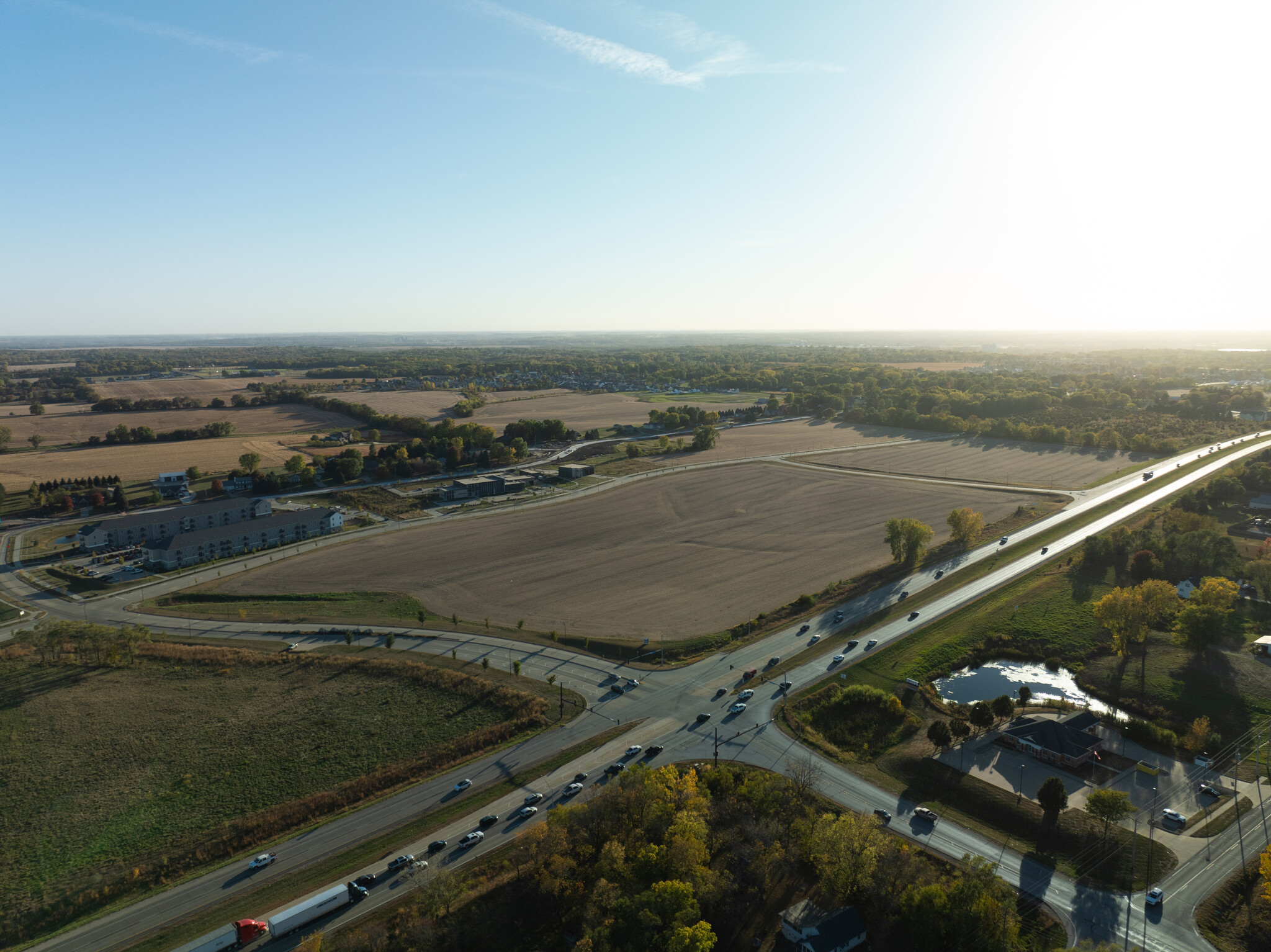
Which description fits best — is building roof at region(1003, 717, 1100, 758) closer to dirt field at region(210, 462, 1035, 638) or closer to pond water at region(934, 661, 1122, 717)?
pond water at region(934, 661, 1122, 717)

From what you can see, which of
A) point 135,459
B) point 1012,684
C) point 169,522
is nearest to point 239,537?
point 169,522

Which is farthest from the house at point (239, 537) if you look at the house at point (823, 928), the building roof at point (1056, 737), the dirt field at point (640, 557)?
the building roof at point (1056, 737)

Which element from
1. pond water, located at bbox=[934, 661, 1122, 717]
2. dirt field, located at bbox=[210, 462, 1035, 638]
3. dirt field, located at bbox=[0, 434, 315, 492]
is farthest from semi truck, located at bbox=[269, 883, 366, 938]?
dirt field, located at bbox=[0, 434, 315, 492]

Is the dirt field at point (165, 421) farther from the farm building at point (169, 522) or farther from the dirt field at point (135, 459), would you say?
the farm building at point (169, 522)

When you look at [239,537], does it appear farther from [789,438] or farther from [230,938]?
[789,438]

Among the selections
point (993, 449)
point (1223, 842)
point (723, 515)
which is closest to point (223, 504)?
point (723, 515)

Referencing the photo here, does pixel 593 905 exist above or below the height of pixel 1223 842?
above

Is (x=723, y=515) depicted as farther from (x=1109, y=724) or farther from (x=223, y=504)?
(x=223, y=504)
